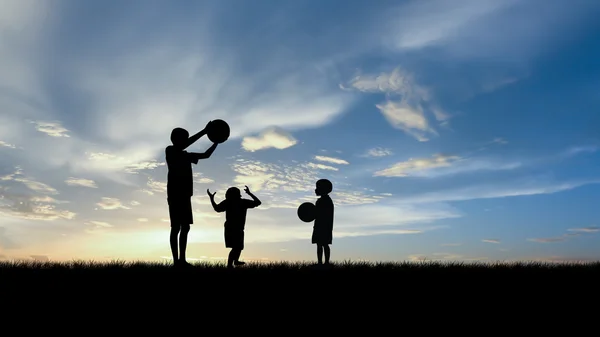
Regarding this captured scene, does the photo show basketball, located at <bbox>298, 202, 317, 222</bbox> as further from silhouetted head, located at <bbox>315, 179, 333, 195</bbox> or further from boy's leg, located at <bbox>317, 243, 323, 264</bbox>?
boy's leg, located at <bbox>317, 243, 323, 264</bbox>

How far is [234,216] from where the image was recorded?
537 inches

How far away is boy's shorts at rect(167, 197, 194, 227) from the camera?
1210 cm

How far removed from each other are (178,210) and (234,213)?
6.18 ft

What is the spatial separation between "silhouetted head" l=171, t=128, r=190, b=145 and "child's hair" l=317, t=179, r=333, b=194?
4.49 meters

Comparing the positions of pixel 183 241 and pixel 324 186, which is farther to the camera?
pixel 324 186

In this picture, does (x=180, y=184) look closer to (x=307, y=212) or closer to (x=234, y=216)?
(x=234, y=216)
